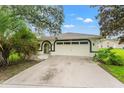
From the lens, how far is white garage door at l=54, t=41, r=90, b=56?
14.8m

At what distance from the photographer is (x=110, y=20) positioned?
38.4 feet

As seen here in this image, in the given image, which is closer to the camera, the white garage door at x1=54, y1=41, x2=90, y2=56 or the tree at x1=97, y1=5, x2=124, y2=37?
the tree at x1=97, y1=5, x2=124, y2=37

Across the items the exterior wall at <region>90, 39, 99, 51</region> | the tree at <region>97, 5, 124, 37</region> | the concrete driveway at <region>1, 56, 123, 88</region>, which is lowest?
the concrete driveway at <region>1, 56, 123, 88</region>

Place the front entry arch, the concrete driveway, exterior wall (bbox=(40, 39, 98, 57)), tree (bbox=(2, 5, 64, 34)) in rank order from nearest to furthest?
the concrete driveway, tree (bbox=(2, 5, 64, 34)), exterior wall (bbox=(40, 39, 98, 57)), the front entry arch

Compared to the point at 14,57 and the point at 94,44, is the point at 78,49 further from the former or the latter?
the point at 14,57

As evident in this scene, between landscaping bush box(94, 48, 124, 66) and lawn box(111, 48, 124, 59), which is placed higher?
lawn box(111, 48, 124, 59)

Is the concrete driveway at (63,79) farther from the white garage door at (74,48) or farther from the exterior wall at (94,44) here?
the exterior wall at (94,44)

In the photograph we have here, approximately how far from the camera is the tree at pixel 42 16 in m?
10.5

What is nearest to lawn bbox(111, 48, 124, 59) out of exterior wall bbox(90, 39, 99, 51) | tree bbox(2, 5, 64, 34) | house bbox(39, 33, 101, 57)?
house bbox(39, 33, 101, 57)

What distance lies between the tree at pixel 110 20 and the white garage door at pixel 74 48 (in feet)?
9.43

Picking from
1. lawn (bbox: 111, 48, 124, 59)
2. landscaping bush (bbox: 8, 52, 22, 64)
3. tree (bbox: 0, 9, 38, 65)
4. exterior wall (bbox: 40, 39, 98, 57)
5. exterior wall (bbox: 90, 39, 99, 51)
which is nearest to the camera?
tree (bbox: 0, 9, 38, 65)

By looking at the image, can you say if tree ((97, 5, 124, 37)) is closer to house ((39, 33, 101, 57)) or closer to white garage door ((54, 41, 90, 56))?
house ((39, 33, 101, 57))

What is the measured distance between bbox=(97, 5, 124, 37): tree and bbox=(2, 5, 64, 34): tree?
1.95 metres
